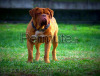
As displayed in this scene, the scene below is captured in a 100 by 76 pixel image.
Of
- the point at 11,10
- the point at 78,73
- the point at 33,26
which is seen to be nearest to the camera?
the point at 78,73

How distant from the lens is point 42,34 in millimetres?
6359

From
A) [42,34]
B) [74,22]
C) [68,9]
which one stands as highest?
[42,34]

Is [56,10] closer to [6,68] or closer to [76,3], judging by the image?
[76,3]

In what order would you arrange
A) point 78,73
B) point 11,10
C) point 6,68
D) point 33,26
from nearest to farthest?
point 78,73 < point 6,68 < point 33,26 < point 11,10

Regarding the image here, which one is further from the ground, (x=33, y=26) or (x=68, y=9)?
(x=33, y=26)

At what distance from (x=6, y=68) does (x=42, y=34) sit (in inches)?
66.7

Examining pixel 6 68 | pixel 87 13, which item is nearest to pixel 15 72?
pixel 6 68

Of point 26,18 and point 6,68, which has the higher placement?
point 6,68

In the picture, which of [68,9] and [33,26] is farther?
[68,9]

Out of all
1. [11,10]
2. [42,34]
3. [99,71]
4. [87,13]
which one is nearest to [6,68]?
[42,34]

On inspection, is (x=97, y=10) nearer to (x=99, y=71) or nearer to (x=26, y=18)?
(x=26, y=18)

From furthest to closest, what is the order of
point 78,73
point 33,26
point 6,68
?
point 33,26, point 6,68, point 78,73

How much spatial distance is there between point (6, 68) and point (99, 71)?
7.45 feet

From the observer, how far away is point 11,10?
19.9m
